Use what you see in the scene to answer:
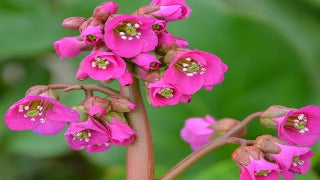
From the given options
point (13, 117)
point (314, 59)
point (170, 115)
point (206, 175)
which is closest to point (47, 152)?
point (170, 115)

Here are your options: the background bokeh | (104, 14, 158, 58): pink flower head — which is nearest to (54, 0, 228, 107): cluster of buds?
(104, 14, 158, 58): pink flower head

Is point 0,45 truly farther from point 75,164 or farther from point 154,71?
point 154,71

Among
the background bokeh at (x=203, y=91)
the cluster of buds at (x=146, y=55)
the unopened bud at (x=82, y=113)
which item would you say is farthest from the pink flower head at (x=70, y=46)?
the background bokeh at (x=203, y=91)

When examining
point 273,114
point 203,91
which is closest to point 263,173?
point 273,114

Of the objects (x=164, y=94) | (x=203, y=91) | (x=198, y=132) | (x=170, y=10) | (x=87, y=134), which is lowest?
(x=203, y=91)

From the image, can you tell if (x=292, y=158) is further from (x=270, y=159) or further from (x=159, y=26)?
(x=159, y=26)

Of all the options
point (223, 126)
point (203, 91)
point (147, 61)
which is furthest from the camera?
point (203, 91)

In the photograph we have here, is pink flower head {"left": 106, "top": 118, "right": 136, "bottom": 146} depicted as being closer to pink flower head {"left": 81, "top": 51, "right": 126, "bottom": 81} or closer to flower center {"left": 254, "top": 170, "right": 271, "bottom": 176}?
pink flower head {"left": 81, "top": 51, "right": 126, "bottom": 81}
